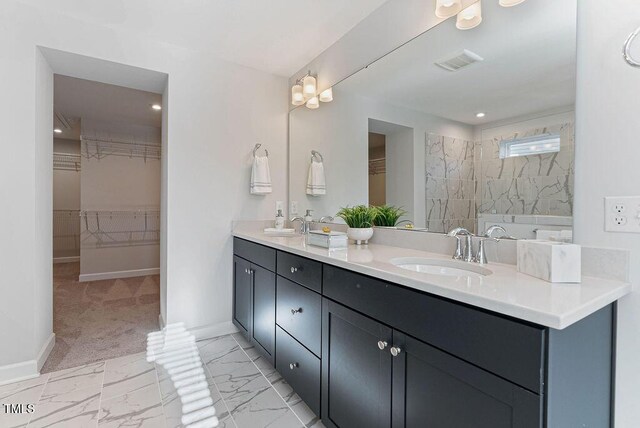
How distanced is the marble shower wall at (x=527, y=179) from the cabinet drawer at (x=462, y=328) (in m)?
0.68

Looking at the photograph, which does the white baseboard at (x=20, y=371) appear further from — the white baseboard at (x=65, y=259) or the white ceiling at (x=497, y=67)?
the white baseboard at (x=65, y=259)

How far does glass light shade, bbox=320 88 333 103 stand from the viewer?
243 cm

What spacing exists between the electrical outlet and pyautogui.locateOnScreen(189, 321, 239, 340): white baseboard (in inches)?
99.3

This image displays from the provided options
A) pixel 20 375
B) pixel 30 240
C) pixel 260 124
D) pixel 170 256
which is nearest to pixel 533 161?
pixel 260 124

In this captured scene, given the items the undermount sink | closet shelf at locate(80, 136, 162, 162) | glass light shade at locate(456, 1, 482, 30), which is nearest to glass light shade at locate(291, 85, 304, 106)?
glass light shade at locate(456, 1, 482, 30)

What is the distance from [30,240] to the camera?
1945mm

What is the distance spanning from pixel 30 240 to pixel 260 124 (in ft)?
5.92

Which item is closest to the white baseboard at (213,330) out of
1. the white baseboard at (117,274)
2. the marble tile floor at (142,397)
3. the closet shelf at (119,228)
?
the marble tile floor at (142,397)

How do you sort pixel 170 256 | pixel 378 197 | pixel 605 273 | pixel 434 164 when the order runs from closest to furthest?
1. pixel 605 273
2. pixel 434 164
3. pixel 378 197
4. pixel 170 256

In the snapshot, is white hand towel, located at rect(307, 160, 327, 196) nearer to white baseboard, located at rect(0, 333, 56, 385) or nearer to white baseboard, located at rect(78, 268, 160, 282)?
white baseboard, located at rect(0, 333, 56, 385)

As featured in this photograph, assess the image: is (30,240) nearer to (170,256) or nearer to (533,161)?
(170,256)

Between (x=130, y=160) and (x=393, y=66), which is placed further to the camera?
(x=130, y=160)

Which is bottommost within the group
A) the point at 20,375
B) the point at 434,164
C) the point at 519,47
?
the point at 20,375

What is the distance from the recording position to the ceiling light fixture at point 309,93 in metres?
2.48
